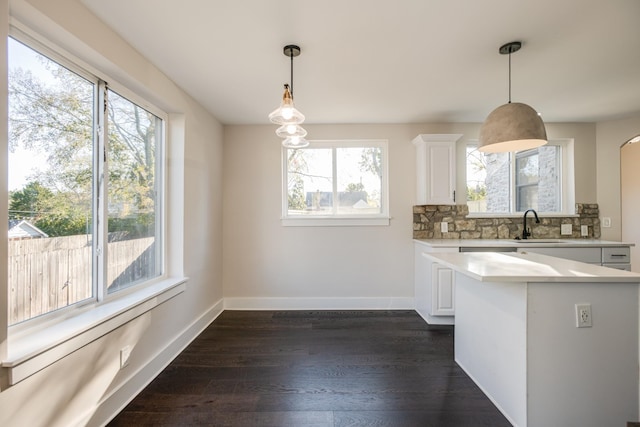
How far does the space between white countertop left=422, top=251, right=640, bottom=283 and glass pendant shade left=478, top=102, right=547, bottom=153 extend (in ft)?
2.62

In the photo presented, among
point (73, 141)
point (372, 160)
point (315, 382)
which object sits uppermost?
Answer: point (372, 160)

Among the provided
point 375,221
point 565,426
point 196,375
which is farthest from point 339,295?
point 565,426

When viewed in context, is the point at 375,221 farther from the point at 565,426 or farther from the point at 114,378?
the point at 114,378

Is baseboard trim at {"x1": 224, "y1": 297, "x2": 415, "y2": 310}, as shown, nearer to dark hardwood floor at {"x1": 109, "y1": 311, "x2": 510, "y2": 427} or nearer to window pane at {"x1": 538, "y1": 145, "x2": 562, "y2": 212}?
dark hardwood floor at {"x1": 109, "y1": 311, "x2": 510, "y2": 427}

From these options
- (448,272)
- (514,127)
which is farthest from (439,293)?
(514,127)

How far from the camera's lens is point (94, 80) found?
1.79 meters

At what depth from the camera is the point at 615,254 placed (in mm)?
2932

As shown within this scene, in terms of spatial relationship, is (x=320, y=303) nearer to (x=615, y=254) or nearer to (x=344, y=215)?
(x=344, y=215)

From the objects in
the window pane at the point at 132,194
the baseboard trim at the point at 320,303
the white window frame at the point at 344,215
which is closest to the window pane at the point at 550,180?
the white window frame at the point at 344,215

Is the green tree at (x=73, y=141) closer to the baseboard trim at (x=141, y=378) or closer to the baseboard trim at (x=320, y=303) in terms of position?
the baseboard trim at (x=141, y=378)

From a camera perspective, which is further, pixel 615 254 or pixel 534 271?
pixel 615 254

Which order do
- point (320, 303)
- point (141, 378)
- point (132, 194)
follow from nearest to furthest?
point (141, 378)
point (132, 194)
point (320, 303)

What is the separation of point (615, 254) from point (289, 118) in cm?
370

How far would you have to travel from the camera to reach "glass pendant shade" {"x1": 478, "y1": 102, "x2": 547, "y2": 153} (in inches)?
67.4
